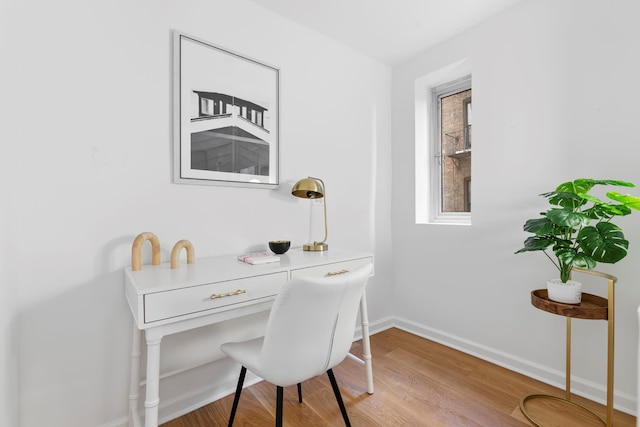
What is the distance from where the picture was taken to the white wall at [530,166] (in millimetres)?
1591

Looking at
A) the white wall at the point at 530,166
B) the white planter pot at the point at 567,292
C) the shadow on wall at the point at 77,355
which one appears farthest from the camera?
the white wall at the point at 530,166

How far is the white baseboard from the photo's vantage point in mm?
1609

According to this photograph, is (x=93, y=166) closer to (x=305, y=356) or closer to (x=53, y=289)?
(x=53, y=289)

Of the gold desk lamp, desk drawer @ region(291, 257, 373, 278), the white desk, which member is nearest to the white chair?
the white desk

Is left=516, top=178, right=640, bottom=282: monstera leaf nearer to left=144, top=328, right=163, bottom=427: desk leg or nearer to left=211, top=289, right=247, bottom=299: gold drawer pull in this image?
left=211, top=289, right=247, bottom=299: gold drawer pull

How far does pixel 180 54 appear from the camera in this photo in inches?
62.6

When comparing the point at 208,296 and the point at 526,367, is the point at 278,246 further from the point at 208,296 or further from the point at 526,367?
the point at 526,367

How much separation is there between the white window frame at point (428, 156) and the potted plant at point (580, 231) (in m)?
1.01

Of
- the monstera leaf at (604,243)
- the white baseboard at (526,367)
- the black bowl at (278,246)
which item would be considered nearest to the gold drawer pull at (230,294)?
the black bowl at (278,246)

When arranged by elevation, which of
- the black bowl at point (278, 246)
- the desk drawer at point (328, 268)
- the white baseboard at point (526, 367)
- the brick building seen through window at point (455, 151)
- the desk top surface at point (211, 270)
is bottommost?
the white baseboard at point (526, 367)

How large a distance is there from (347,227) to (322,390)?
1.17 m

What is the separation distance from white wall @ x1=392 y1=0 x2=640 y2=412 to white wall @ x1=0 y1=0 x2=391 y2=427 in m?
1.50

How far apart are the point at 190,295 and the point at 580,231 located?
1.76m

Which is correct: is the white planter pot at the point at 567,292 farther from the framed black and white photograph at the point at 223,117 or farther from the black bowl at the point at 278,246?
the framed black and white photograph at the point at 223,117
